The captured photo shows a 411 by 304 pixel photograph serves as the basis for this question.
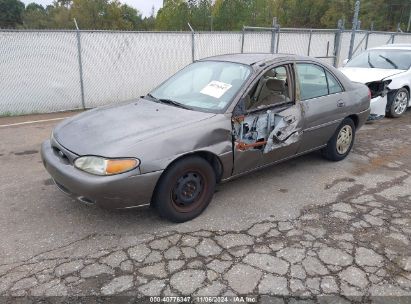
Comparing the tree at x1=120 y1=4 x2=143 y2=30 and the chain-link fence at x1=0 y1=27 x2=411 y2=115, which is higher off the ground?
the tree at x1=120 y1=4 x2=143 y2=30

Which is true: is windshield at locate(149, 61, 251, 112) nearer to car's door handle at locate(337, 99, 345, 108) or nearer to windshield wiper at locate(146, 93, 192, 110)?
windshield wiper at locate(146, 93, 192, 110)

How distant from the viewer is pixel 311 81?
4766mm

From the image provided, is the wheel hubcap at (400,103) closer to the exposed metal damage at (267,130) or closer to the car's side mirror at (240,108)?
the exposed metal damage at (267,130)

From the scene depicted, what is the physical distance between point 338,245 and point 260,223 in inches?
29.2

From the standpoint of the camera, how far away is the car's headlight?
3215 millimetres

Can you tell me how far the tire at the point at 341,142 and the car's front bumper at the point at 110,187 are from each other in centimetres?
289

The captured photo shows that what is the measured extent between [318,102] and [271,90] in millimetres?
806

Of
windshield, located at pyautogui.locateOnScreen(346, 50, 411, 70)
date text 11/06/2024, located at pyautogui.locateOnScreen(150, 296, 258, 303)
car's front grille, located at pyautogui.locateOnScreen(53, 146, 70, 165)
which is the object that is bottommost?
date text 11/06/2024, located at pyautogui.locateOnScreen(150, 296, 258, 303)

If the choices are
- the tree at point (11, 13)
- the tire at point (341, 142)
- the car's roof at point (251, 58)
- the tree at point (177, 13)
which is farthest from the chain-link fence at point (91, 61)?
the tree at point (11, 13)

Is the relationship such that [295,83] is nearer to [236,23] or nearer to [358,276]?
[358,276]

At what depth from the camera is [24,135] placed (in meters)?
6.80

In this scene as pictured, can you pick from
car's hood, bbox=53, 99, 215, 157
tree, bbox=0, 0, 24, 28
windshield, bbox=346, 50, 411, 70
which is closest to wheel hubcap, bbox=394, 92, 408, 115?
windshield, bbox=346, 50, 411, 70

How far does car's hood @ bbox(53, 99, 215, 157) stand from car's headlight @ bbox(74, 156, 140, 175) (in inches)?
2.1

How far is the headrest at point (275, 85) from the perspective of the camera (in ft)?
14.1
